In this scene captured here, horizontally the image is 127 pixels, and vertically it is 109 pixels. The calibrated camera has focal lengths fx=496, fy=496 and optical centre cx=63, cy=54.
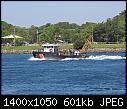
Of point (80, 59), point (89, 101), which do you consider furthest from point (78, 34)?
point (89, 101)

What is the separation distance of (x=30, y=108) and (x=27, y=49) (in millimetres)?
51298

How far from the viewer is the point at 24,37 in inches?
2493

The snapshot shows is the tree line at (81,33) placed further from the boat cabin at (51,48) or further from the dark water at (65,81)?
the dark water at (65,81)

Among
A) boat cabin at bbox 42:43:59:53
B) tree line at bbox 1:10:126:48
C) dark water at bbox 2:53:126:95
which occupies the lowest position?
dark water at bbox 2:53:126:95

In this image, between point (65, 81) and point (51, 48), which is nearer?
point (65, 81)

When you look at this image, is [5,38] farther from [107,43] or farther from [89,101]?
[89,101]

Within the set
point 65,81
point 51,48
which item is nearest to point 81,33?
point 51,48

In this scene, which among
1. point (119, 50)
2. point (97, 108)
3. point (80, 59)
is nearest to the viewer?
point (97, 108)

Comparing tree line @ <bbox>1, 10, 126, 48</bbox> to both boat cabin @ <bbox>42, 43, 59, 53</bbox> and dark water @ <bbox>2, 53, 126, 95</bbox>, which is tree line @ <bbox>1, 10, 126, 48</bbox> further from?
dark water @ <bbox>2, 53, 126, 95</bbox>

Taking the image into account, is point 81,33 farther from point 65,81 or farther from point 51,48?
point 65,81

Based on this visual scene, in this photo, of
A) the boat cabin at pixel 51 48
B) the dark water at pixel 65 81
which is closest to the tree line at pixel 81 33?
the boat cabin at pixel 51 48

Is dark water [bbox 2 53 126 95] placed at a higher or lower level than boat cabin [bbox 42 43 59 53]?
lower

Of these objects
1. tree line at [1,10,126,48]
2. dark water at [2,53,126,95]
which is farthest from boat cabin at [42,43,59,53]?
tree line at [1,10,126,48]

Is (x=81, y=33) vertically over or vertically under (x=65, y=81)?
over
